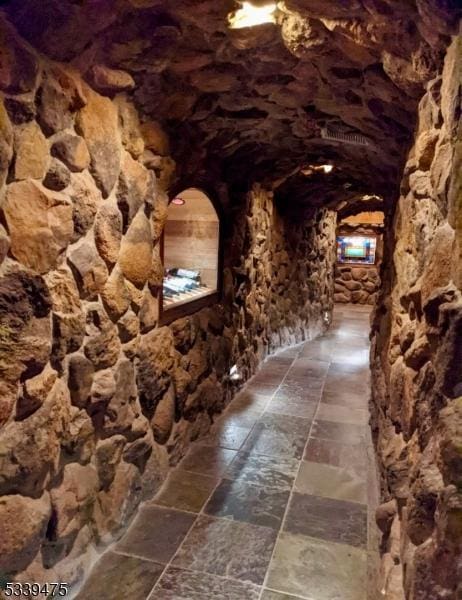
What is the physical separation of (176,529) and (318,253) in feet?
15.2

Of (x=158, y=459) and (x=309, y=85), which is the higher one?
(x=309, y=85)

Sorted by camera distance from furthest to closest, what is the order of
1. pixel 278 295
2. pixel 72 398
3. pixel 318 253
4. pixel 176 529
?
pixel 318 253 < pixel 278 295 < pixel 176 529 < pixel 72 398

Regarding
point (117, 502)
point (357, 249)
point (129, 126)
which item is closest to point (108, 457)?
point (117, 502)

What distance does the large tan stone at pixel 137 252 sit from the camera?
1754mm

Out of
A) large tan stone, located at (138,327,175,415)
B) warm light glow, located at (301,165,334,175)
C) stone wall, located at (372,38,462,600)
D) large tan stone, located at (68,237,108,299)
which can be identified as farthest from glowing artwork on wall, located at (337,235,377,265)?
large tan stone, located at (68,237,108,299)

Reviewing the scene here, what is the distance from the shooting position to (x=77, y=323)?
4.83 ft

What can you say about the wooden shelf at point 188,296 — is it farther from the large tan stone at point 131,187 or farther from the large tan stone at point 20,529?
the large tan stone at point 20,529

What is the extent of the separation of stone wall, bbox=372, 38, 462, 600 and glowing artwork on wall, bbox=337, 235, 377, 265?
7598mm

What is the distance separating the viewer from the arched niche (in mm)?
2938

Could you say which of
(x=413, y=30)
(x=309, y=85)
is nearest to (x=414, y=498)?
(x=413, y=30)

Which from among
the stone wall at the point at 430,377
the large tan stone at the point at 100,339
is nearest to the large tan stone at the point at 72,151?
the large tan stone at the point at 100,339

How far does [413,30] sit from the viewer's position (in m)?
1.20

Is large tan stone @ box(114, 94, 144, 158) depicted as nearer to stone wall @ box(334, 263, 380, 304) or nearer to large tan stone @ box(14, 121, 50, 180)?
large tan stone @ box(14, 121, 50, 180)

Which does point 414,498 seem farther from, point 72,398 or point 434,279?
point 72,398
